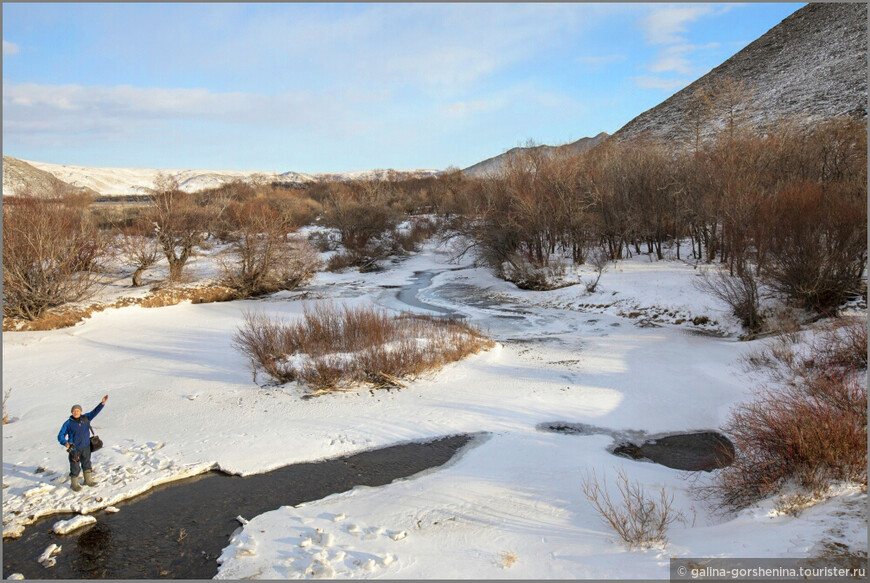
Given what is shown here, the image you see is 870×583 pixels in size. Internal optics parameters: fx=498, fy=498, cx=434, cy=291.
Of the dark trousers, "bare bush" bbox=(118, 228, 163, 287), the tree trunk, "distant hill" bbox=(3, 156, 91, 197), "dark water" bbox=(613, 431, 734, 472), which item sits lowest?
"dark water" bbox=(613, 431, 734, 472)

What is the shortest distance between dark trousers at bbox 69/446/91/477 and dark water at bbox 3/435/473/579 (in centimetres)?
66

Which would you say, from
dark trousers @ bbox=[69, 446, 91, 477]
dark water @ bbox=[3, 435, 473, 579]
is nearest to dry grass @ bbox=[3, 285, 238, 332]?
dark trousers @ bbox=[69, 446, 91, 477]

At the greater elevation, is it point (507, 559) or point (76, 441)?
point (76, 441)

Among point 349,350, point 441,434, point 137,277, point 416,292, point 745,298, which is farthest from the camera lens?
point 416,292

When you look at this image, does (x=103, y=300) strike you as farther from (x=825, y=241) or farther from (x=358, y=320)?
(x=825, y=241)

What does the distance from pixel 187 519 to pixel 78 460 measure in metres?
2.02

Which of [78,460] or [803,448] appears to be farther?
[78,460]

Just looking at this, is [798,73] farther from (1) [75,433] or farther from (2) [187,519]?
(1) [75,433]

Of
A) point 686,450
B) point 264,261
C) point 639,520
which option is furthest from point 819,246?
point 264,261

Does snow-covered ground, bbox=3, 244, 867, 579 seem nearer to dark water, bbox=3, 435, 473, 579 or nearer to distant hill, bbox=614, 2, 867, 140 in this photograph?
dark water, bbox=3, 435, 473, 579

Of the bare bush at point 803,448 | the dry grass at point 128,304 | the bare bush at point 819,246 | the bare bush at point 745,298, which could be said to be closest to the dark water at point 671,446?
the bare bush at point 803,448

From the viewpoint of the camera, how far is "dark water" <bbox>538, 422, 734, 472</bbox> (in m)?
8.27

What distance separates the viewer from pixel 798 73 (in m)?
44.5

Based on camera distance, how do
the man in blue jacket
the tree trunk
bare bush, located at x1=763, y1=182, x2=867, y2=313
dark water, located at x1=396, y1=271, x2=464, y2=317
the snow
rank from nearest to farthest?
the snow, the man in blue jacket, bare bush, located at x1=763, y1=182, x2=867, y2=313, dark water, located at x1=396, y1=271, x2=464, y2=317, the tree trunk
